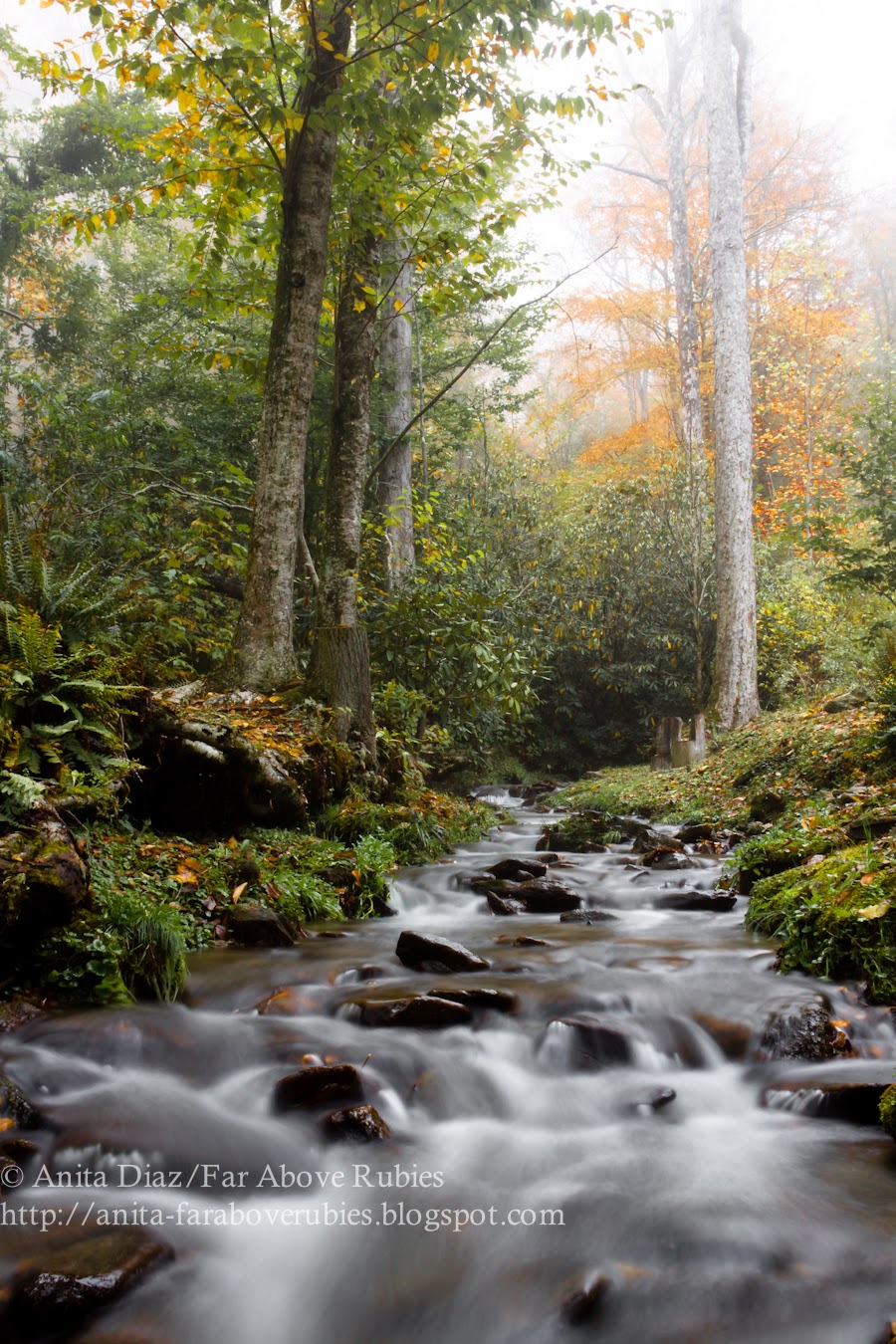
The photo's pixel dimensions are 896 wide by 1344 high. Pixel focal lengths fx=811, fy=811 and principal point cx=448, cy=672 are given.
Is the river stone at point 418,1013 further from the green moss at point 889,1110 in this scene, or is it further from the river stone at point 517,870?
the river stone at point 517,870

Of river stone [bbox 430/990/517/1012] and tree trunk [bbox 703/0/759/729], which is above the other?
tree trunk [bbox 703/0/759/729]

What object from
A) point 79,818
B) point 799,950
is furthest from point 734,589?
point 79,818

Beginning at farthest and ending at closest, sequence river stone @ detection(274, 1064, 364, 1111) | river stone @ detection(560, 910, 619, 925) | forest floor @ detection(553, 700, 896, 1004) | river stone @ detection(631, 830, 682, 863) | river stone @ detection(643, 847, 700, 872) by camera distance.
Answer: river stone @ detection(631, 830, 682, 863), river stone @ detection(643, 847, 700, 872), river stone @ detection(560, 910, 619, 925), forest floor @ detection(553, 700, 896, 1004), river stone @ detection(274, 1064, 364, 1111)

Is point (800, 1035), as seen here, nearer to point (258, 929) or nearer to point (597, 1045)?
point (597, 1045)

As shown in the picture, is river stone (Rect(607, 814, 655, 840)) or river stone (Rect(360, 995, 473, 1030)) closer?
river stone (Rect(360, 995, 473, 1030))

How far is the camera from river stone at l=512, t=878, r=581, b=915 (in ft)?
20.6

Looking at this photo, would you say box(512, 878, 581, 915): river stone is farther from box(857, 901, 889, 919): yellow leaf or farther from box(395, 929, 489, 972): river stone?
box(857, 901, 889, 919): yellow leaf

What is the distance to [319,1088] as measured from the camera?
319 centimetres

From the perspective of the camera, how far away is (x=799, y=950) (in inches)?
170

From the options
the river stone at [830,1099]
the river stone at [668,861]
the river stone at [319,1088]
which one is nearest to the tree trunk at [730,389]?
the river stone at [668,861]

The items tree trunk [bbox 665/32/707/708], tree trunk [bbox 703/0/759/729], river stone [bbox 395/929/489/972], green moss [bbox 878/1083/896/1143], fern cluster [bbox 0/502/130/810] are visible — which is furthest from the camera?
tree trunk [bbox 665/32/707/708]

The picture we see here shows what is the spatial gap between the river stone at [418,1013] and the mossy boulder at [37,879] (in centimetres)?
148

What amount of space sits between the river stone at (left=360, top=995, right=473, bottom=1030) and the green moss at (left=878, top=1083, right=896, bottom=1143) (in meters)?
1.73

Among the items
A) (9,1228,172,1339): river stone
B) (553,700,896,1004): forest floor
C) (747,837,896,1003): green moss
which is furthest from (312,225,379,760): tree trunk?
(9,1228,172,1339): river stone
